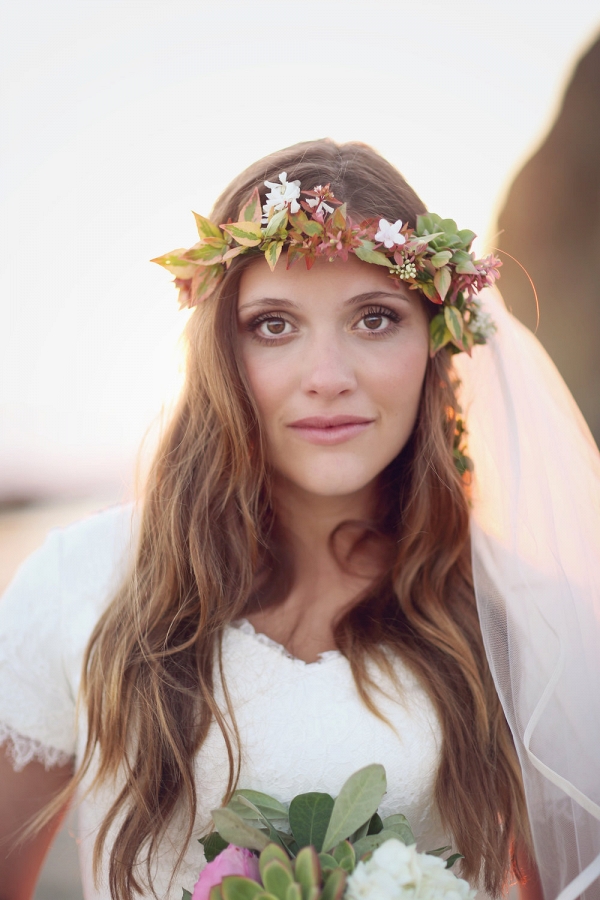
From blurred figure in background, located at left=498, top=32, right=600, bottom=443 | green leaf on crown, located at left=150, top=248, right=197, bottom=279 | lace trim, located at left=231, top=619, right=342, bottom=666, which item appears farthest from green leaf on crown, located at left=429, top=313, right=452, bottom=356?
blurred figure in background, located at left=498, top=32, right=600, bottom=443

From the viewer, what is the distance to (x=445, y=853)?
1.61 meters

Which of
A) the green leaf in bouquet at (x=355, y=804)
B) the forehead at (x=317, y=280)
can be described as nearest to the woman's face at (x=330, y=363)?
the forehead at (x=317, y=280)

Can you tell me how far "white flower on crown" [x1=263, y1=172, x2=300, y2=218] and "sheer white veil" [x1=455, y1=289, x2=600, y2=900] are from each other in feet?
1.86

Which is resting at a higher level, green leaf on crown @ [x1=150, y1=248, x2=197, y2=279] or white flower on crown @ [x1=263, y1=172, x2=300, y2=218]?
white flower on crown @ [x1=263, y1=172, x2=300, y2=218]

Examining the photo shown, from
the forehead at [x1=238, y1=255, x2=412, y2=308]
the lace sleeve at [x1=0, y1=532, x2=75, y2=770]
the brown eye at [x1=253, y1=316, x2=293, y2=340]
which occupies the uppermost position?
the forehead at [x1=238, y1=255, x2=412, y2=308]

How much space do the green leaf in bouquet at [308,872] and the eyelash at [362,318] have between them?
104 centimetres

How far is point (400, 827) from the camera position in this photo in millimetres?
1357

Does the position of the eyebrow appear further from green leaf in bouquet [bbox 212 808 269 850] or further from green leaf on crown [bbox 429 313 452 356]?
green leaf in bouquet [bbox 212 808 269 850]

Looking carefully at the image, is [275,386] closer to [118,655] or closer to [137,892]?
[118,655]

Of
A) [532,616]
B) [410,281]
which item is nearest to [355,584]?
[532,616]

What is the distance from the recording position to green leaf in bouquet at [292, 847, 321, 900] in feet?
3.42

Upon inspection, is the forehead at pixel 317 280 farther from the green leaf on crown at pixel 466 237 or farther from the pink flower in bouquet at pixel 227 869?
the pink flower in bouquet at pixel 227 869

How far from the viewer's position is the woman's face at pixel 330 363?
1611 millimetres

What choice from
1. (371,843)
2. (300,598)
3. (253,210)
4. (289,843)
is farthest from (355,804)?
(253,210)
